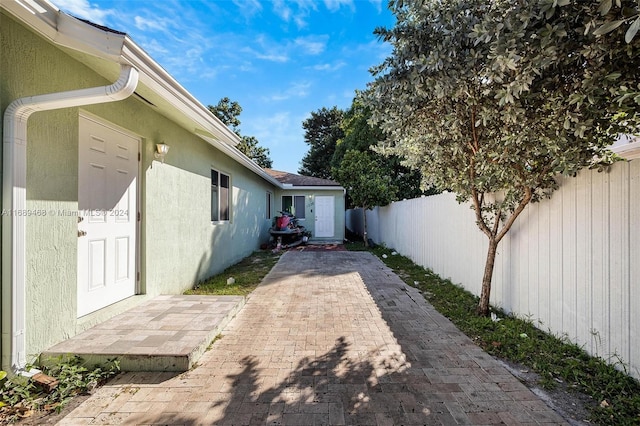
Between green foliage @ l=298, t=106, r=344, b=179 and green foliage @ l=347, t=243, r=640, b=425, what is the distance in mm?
23853

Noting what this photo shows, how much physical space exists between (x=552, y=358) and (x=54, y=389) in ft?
15.2

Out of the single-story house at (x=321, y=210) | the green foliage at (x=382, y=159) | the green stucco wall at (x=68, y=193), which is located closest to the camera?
the green stucco wall at (x=68, y=193)

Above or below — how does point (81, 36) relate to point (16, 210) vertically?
above

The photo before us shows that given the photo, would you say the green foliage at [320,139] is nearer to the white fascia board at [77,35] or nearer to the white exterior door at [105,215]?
the white exterior door at [105,215]

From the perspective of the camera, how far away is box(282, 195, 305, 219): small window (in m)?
15.0

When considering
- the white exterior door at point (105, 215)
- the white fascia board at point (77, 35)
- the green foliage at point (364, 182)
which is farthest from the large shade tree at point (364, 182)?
the white fascia board at point (77, 35)

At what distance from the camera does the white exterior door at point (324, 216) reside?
1471 centimetres

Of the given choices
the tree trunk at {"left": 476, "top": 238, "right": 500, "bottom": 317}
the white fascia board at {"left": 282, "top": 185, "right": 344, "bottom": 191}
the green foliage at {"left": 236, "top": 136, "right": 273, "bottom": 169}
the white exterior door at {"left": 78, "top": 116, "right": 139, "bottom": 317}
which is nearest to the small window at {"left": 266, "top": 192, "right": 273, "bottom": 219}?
the white fascia board at {"left": 282, "top": 185, "right": 344, "bottom": 191}

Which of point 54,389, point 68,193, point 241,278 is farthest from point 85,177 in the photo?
point 241,278

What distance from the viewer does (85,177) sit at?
3395mm

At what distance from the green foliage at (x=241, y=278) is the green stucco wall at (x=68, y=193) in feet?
1.39

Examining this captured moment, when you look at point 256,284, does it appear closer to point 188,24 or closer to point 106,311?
point 106,311

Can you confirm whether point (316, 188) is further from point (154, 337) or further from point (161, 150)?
point (154, 337)

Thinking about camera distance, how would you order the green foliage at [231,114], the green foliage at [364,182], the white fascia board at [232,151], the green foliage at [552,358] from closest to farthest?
the green foliage at [552,358], the white fascia board at [232,151], the green foliage at [364,182], the green foliage at [231,114]
